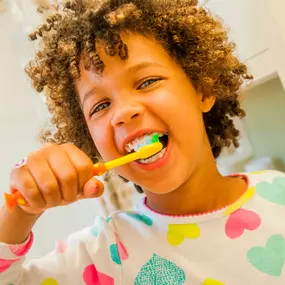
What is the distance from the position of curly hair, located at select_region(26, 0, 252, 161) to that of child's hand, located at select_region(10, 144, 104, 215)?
0.63ft

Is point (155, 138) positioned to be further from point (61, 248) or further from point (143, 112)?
point (61, 248)

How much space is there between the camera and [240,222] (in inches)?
24.3

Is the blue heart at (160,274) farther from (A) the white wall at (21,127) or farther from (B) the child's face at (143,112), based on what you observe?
(A) the white wall at (21,127)

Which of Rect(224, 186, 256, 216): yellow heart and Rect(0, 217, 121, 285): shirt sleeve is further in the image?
Rect(224, 186, 256, 216): yellow heart

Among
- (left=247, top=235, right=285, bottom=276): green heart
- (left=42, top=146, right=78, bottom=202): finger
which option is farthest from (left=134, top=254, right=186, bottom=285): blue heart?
(left=42, top=146, right=78, bottom=202): finger

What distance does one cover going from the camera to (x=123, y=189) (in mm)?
1253

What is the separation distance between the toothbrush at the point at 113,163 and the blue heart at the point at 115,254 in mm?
168

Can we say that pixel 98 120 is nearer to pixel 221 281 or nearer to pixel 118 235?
pixel 118 235

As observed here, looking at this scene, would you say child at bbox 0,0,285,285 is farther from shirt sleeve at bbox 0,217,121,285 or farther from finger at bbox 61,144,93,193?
finger at bbox 61,144,93,193

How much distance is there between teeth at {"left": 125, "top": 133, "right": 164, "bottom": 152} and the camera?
1.83 ft

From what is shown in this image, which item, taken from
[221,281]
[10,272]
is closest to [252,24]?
[221,281]

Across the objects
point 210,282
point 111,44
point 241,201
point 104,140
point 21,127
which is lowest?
point 210,282

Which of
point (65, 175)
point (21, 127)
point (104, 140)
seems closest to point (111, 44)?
point (104, 140)

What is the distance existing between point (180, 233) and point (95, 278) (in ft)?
0.46
